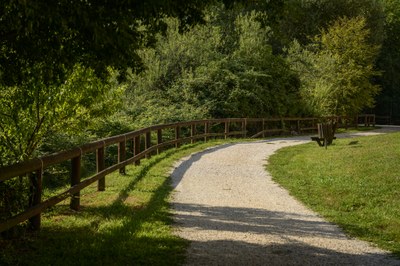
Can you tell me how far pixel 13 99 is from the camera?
909 cm

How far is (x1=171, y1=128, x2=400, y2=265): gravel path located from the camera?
663cm

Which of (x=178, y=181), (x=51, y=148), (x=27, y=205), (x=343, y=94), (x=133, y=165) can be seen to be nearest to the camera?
(x=27, y=205)

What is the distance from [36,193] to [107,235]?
115cm

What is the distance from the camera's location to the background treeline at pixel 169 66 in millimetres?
5645

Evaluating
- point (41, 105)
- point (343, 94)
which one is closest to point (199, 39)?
point (343, 94)

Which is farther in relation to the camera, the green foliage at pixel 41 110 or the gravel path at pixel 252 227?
the green foliage at pixel 41 110

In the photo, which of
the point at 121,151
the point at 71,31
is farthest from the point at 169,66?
the point at 71,31

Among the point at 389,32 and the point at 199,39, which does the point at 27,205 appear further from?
the point at 389,32

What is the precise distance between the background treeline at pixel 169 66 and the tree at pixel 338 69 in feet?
0.36

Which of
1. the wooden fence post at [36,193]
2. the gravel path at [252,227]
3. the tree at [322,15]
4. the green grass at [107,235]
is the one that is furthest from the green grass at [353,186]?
the tree at [322,15]

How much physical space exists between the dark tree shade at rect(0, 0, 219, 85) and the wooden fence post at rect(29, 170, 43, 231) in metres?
1.36

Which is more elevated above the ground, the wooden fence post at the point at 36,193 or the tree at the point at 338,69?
the tree at the point at 338,69

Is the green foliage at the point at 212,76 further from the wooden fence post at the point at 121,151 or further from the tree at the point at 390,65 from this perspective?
the tree at the point at 390,65

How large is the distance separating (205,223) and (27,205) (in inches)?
112
